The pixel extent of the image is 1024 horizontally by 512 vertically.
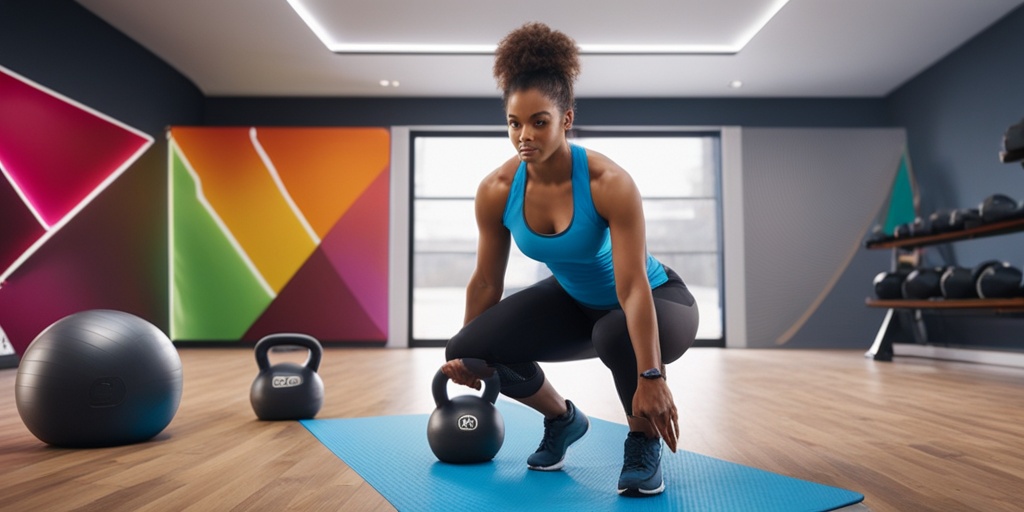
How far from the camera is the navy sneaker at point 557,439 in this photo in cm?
156

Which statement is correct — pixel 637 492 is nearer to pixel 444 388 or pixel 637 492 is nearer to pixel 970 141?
pixel 444 388

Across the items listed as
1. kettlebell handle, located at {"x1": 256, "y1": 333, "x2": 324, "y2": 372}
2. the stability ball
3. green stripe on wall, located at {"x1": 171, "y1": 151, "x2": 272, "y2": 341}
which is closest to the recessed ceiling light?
green stripe on wall, located at {"x1": 171, "y1": 151, "x2": 272, "y2": 341}

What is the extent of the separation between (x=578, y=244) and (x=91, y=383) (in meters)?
1.23

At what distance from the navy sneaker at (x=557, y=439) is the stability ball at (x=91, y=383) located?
3.27ft

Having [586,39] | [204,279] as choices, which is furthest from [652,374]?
[204,279]

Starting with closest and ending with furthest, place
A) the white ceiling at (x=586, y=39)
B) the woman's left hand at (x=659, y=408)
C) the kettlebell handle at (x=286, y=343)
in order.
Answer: the woman's left hand at (x=659, y=408) → the kettlebell handle at (x=286, y=343) → the white ceiling at (x=586, y=39)

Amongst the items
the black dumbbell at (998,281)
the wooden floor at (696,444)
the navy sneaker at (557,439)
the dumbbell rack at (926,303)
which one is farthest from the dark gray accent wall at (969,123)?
the navy sneaker at (557,439)

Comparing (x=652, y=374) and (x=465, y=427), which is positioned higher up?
(x=652, y=374)

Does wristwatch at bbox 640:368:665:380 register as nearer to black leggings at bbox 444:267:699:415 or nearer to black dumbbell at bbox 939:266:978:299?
black leggings at bbox 444:267:699:415

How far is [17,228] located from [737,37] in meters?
4.75

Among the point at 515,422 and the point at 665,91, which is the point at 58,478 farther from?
the point at 665,91

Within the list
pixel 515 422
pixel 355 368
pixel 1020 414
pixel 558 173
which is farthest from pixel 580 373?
pixel 558 173

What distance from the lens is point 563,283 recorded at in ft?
5.16

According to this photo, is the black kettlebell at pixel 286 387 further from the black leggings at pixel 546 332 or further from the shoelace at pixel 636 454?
the shoelace at pixel 636 454
